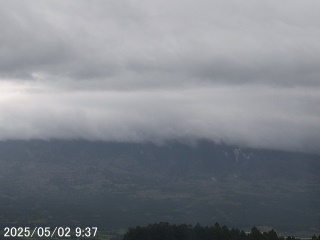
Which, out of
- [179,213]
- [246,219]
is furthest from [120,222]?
[246,219]

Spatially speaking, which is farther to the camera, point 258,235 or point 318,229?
point 318,229

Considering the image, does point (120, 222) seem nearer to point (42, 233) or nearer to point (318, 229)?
point (42, 233)

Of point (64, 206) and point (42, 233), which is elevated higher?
point (64, 206)

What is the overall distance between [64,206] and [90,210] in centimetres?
1255

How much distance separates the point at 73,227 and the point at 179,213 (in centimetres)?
5848

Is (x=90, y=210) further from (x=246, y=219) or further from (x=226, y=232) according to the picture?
(x=226, y=232)

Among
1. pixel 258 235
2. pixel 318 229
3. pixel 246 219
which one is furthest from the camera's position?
pixel 246 219

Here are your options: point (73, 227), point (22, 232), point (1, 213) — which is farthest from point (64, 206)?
point (22, 232)

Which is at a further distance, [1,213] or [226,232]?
[1,213]

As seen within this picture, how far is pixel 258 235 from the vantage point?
88.7 meters

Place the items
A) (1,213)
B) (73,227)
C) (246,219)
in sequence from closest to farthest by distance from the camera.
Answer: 1. (73,227)
2. (1,213)
3. (246,219)

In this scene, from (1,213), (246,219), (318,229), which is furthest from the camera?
(246,219)

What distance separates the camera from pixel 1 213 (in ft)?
541

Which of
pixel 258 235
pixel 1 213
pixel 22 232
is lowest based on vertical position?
pixel 258 235
